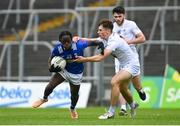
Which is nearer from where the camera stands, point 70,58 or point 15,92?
point 70,58

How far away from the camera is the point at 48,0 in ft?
110

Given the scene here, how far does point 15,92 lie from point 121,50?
31.2 ft

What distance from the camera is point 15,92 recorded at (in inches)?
1059

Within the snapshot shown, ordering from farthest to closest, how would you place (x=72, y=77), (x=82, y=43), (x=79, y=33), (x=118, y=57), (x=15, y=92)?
(x=79, y=33) → (x=15, y=92) → (x=118, y=57) → (x=72, y=77) → (x=82, y=43)

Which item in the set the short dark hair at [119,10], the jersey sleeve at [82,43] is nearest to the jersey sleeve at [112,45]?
the jersey sleeve at [82,43]

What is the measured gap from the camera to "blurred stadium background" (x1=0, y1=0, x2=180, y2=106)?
2786 centimetres

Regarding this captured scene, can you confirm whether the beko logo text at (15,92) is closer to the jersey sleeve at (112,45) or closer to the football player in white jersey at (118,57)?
the football player in white jersey at (118,57)

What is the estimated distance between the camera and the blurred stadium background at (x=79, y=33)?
2786 centimetres

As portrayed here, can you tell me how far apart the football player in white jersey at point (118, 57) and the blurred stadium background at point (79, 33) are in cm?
891

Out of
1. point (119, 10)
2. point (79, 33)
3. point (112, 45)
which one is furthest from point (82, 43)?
point (79, 33)

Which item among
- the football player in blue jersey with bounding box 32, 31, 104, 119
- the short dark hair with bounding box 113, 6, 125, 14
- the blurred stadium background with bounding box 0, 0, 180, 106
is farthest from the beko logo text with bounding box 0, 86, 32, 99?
the football player in blue jersey with bounding box 32, 31, 104, 119

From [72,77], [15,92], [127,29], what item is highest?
[127,29]

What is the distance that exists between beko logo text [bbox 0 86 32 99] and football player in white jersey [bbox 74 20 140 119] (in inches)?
341

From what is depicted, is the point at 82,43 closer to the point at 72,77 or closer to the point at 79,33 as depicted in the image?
the point at 72,77
